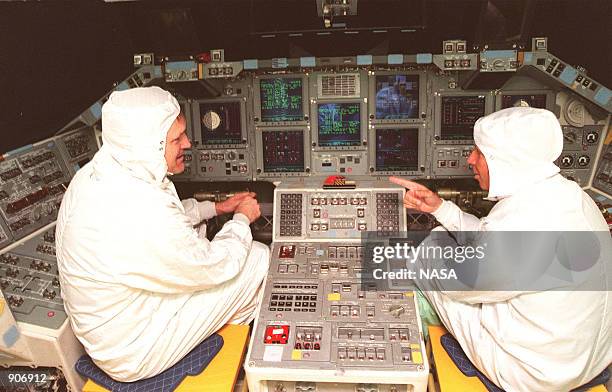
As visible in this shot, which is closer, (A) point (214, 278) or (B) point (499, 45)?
(A) point (214, 278)

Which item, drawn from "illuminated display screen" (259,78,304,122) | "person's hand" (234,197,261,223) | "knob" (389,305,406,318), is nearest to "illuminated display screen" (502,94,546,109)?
"illuminated display screen" (259,78,304,122)

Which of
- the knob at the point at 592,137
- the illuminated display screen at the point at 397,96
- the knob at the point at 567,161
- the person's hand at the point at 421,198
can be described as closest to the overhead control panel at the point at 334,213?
the person's hand at the point at 421,198

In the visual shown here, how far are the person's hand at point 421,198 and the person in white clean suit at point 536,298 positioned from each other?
54 cm

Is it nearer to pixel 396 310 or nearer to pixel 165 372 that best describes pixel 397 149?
pixel 396 310

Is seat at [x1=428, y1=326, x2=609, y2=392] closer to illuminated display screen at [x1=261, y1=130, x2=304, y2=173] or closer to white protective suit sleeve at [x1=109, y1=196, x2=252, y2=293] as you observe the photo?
white protective suit sleeve at [x1=109, y1=196, x2=252, y2=293]

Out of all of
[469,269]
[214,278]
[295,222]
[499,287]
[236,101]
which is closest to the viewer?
[499,287]

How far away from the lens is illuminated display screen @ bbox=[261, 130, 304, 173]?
2.85m

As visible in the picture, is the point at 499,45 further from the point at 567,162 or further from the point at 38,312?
the point at 38,312

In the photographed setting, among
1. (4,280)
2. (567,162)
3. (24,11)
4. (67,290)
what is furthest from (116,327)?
(567,162)

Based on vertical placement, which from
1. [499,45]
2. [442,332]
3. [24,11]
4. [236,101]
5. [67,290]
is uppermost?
[24,11]

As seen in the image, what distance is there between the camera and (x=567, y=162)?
271 cm

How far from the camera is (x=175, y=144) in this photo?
197 centimetres

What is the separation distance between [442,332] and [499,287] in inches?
16.8

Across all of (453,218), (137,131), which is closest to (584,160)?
(453,218)
